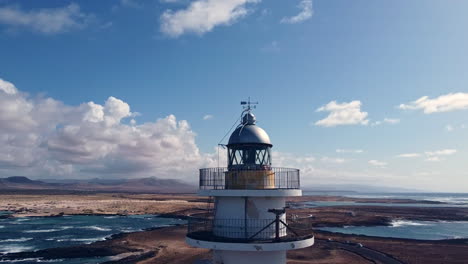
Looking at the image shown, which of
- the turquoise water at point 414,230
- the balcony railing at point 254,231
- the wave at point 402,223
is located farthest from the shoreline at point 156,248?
the balcony railing at point 254,231

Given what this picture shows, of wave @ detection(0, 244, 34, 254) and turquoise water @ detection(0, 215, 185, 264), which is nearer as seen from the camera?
wave @ detection(0, 244, 34, 254)

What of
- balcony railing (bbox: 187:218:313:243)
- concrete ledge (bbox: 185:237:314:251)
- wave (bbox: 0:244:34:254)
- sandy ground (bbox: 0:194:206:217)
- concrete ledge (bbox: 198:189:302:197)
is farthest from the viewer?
sandy ground (bbox: 0:194:206:217)

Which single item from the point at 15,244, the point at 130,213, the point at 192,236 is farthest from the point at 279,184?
the point at 130,213

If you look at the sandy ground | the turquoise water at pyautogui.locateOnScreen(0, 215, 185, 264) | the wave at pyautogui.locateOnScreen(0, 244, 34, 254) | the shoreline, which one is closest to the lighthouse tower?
the shoreline

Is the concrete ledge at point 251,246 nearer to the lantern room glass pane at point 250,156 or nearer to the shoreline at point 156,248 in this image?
the lantern room glass pane at point 250,156

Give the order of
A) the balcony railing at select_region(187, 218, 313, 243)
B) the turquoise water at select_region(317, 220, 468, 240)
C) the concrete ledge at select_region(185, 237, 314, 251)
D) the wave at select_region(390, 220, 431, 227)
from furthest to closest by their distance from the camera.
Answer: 1. the wave at select_region(390, 220, 431, 227)
2. the turquoise water at select_region(317, 220, 468, 240)
3. the balcony railing at select_region(187, 218, 313, 243)
4. the concrete ledge at select_region(185, 237, 314, 251)

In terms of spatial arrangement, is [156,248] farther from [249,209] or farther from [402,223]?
[402,223]

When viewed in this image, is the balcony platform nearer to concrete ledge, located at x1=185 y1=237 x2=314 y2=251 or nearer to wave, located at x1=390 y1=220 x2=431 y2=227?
concrete ledge, located at x1=185 y1=237 x2=314 y2=251

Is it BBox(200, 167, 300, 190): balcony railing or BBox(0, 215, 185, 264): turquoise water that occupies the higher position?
BBox(200, 167, 300, 190): balcony railing

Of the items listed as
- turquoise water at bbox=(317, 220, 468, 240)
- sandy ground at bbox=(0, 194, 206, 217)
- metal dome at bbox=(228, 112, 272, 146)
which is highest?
metal dome at bbox=(228, 112, 272, 146)

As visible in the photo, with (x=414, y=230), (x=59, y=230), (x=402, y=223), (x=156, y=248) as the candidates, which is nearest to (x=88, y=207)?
(x=59, y=230)
